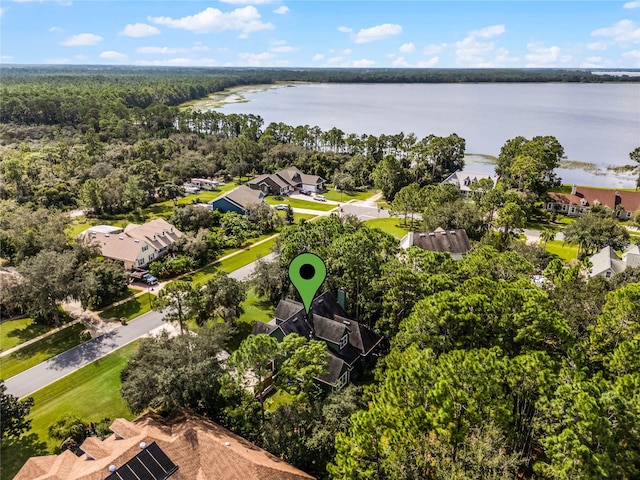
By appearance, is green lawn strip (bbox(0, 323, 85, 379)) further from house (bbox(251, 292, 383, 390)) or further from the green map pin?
the green map pin

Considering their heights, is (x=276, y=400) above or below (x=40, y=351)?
below

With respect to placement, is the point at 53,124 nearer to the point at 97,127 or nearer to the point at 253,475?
the point at 97,127

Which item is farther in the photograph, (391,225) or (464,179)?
(464,179)

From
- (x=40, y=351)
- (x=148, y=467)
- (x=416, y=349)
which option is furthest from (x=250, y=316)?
(x=148, y=467)

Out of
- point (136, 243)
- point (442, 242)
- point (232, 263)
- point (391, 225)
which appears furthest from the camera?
point (391, 225)

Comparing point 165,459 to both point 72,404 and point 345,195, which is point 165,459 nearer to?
point 72,404

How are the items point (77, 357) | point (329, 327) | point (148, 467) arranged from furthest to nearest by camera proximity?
point (77, 357) → point (329, 327) → point (148, 467)

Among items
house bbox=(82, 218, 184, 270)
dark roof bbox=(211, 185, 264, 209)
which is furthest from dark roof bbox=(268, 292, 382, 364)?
dark roof bbox=(211, 185, 264, 209)
